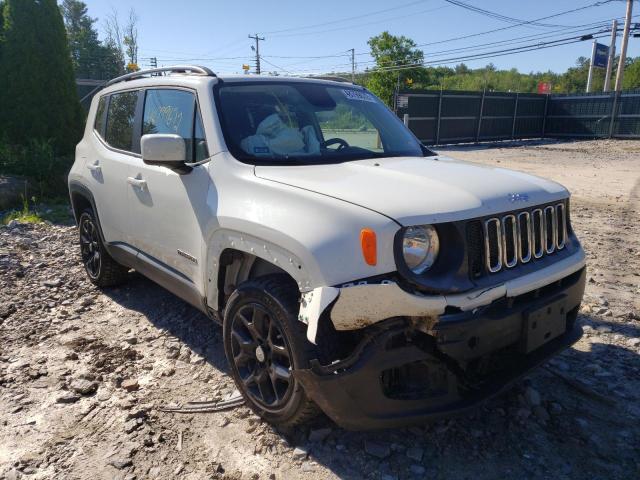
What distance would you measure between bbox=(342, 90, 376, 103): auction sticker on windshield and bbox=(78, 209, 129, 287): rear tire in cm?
248

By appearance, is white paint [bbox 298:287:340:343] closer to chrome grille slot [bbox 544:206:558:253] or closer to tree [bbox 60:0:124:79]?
chrome grille slot [bbox 544:206:558:253]

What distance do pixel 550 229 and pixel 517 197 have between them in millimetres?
417

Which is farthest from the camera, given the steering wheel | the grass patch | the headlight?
the grass patch

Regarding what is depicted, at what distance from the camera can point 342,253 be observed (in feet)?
7.17

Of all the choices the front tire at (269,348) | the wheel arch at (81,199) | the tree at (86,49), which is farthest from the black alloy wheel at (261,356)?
the tree at (86,49)

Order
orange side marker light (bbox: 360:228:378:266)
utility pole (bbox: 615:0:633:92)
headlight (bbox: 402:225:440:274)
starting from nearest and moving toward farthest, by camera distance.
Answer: orange side marker light (bbox: 360:228:378:266), headlight (bbox: 402:225:440:274), utility pole (bbox: 615:0:633:92)

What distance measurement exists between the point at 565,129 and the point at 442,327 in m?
30.8

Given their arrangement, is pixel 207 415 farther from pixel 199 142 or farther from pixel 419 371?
pixel 199 142

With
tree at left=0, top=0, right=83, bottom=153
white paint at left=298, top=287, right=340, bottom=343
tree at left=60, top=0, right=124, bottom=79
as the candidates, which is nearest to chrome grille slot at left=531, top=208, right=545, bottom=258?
white paint at left=298, top=287, right=340, bottom=343

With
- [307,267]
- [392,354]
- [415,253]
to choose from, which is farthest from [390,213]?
[392,354]

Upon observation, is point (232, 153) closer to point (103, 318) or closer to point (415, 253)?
point (415, 253)

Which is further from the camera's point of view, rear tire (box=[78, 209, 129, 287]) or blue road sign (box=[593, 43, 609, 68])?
blue road sign (box=[593, 43, 609, 68])

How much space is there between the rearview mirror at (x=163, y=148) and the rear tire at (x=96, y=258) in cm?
187

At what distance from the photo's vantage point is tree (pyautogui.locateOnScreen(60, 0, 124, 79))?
56.1m
